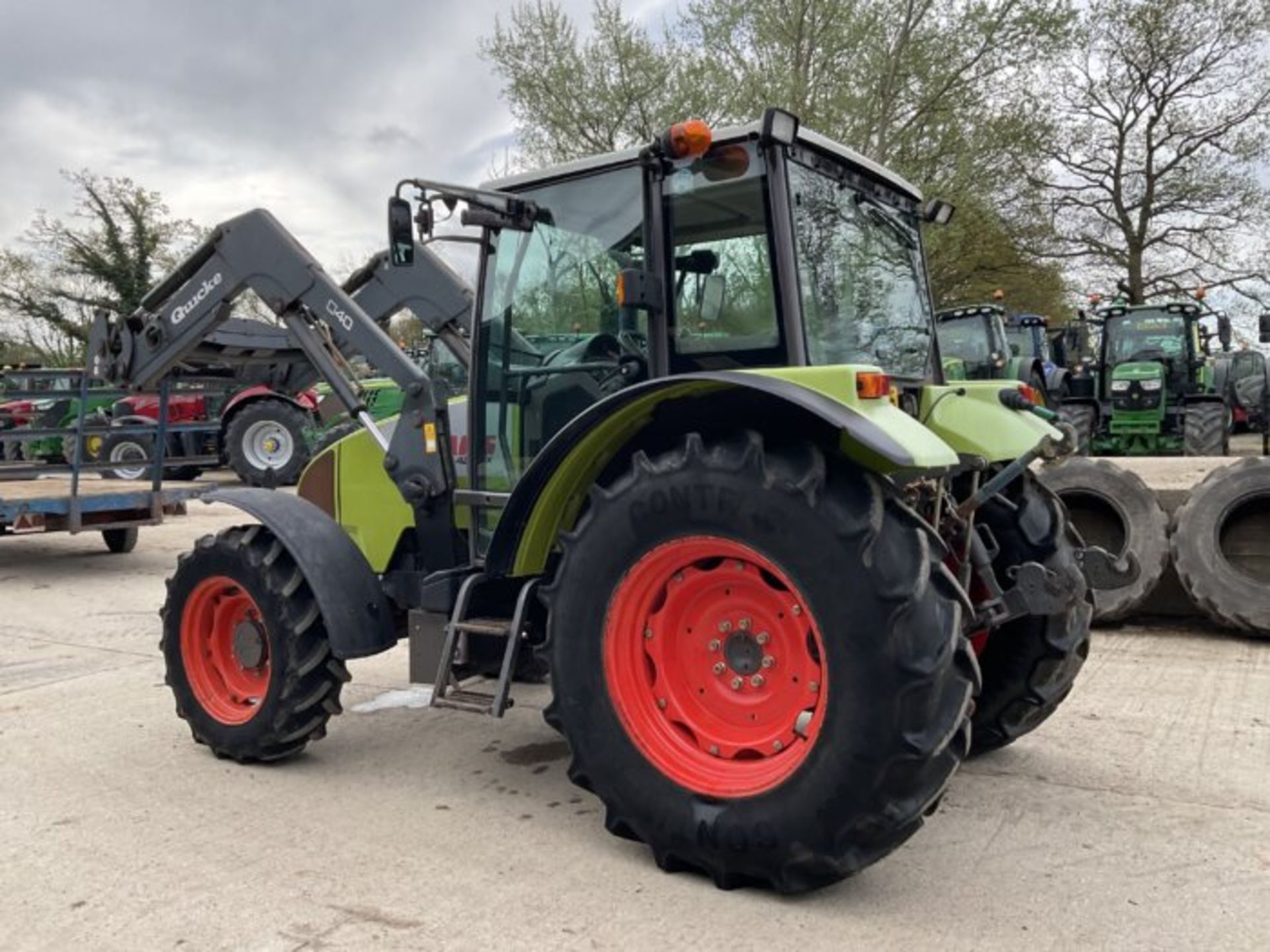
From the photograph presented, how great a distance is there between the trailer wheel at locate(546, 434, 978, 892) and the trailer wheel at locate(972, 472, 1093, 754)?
124 cm

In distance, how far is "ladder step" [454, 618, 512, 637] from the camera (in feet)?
12.0

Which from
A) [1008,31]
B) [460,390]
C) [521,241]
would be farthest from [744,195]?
[1008,31]

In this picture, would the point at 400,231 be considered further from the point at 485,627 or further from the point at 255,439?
the point at 255,439

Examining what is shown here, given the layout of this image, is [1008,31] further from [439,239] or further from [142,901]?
[142,901]

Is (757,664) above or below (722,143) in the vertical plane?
below

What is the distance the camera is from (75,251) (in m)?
31.8

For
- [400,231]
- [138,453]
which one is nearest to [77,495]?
[400,231]

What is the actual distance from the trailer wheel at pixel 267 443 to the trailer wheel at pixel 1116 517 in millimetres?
12625

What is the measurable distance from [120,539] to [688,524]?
9.57m

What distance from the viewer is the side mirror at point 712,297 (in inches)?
138

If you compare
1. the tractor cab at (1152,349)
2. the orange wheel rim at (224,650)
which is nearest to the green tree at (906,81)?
the tractor cab at (1152,349)

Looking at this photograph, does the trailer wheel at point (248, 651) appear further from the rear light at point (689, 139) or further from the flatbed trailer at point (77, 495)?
the flatbed trailer at point (77, 495)

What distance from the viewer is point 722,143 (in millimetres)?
3449

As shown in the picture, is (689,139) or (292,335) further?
(292,335)
